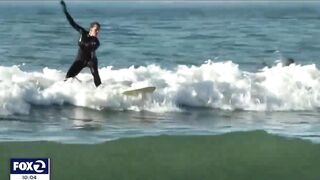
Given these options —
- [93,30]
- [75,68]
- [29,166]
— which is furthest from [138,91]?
[29,166]

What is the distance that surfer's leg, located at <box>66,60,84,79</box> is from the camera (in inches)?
336

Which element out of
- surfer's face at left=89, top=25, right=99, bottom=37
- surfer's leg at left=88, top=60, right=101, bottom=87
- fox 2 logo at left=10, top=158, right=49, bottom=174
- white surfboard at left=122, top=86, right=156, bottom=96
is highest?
surfer's face at left=89, top=25, right=99, bottom=37

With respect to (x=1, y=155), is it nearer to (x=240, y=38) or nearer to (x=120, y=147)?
(x=120, y=147)

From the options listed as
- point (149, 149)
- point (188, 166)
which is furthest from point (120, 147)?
point (188, 166)

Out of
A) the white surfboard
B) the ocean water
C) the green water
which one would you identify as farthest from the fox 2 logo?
the white surfboard

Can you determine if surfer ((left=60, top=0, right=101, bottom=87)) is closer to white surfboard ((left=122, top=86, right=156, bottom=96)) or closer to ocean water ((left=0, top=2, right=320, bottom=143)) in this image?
ocean water ((left=0, top=2, right=320, bottom=143))

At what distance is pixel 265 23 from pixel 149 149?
446cm

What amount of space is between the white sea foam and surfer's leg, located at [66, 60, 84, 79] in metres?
0.19

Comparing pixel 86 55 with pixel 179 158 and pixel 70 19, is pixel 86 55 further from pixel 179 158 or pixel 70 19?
pixel 179 158

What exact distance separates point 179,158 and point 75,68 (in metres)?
2.01

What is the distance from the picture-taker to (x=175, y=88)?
924cm

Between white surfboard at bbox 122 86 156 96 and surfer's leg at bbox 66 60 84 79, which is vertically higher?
surfer's leg at bbox 66 60 84 79

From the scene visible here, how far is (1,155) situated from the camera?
23.2ft

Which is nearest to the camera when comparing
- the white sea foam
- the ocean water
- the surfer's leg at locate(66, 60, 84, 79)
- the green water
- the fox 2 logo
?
the fox 2 logo
